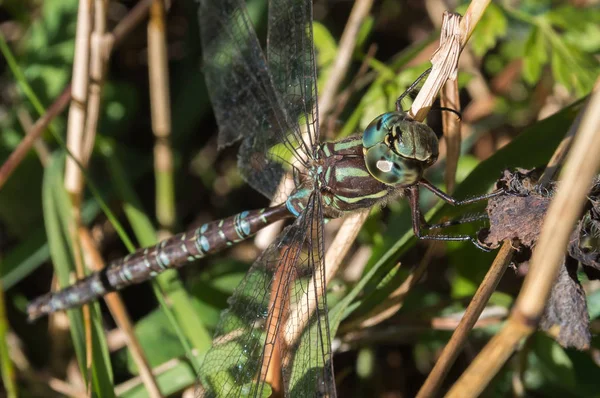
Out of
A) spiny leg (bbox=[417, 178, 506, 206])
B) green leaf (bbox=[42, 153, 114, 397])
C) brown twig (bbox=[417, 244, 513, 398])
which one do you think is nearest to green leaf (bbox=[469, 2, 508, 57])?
spiny leg (bbox=[417, 178, 506, 206])

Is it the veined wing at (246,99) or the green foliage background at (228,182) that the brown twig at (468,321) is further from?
the veined wing at (246,99)

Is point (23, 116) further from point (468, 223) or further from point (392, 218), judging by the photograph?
point (468, 223)

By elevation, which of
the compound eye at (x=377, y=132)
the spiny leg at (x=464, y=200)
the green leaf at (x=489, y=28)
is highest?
the green leaf at (x=489, y=28)

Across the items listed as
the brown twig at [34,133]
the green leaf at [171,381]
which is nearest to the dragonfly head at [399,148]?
the green leaf at [171,381]

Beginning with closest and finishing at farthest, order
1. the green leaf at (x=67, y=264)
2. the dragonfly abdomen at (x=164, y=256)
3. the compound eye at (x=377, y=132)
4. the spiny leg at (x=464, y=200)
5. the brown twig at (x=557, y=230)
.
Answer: the brown twig at (x=557, y=230)
the spiny leg at (x=464, y=200)
the compound eye at (x=377, y=132)
the green leaf at (x=67, y=264)
the dragonfly abdomen at (x=164, y=256)

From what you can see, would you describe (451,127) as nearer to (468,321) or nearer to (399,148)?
(399,148)
